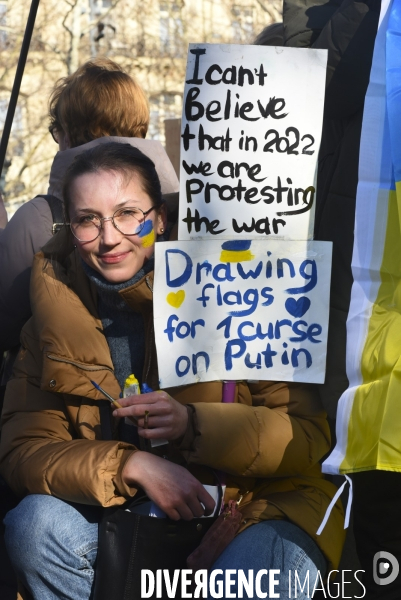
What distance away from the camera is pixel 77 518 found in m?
2.07

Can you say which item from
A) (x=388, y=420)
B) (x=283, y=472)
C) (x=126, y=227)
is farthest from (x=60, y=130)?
(x=388, y=420)

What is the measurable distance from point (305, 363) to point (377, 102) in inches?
25.9

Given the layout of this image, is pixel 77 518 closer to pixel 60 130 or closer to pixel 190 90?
pixel 190 90

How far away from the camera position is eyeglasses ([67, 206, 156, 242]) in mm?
2139

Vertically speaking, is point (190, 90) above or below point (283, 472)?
above

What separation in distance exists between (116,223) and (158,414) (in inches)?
20.6

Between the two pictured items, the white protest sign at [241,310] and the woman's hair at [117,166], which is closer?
the white protest sign at [241,310]

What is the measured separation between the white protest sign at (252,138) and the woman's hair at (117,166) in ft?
0.51

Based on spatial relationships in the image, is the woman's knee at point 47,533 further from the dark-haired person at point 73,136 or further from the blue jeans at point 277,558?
the dark-haired person at point 73,136

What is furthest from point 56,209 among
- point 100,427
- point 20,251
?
point 100,427

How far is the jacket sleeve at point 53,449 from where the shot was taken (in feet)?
6.61

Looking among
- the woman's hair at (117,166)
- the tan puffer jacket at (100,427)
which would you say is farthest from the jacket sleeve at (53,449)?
the woman's hair at (117,166)

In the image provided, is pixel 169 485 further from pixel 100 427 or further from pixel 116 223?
pixel 116 223

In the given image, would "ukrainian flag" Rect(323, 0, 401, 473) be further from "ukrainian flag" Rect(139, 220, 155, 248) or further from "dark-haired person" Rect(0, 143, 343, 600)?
"ukrainian flag" Rect(139, 220, 155, 248)
